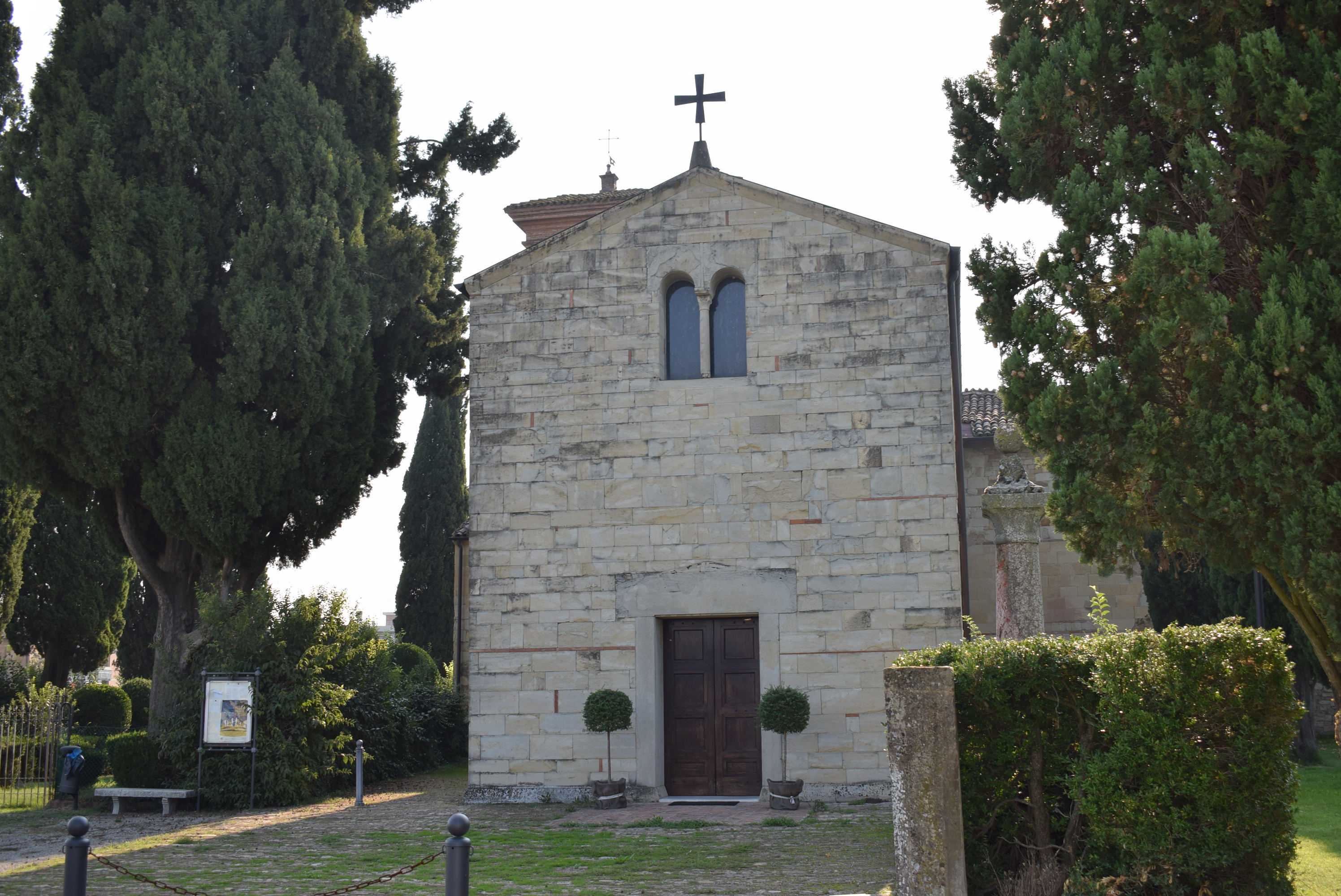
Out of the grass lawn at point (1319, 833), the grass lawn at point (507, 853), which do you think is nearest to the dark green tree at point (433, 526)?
the grass lawn at point (507, 853)

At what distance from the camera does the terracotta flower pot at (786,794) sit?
39.2 ft

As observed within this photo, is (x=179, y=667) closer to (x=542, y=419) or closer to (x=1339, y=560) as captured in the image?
(x=542, y=419)

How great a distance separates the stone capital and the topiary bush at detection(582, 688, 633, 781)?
451cm

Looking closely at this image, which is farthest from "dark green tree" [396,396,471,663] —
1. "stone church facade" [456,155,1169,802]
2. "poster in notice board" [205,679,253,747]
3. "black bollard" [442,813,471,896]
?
"black bollard" [442,813,471,896]

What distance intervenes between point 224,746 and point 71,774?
225 centimetres

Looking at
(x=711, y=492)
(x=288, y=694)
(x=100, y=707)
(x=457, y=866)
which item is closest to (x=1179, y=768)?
(x=457, y=866)

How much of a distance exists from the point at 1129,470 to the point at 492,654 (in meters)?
8.05

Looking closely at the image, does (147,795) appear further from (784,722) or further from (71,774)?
(784,722)

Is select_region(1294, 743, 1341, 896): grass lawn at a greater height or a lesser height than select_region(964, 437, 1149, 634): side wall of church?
lesser

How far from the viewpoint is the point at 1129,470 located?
24.5 ft

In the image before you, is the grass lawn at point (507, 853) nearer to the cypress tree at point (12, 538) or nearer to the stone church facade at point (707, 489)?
the stone church facade at point (707, 489)

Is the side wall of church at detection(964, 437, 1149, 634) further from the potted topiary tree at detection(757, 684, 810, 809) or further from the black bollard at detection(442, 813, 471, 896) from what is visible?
the black bollard at detection(442, 813, 471, 896)

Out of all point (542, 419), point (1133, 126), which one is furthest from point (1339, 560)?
point (542, 419)

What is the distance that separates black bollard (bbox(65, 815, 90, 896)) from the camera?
638 centimetres
